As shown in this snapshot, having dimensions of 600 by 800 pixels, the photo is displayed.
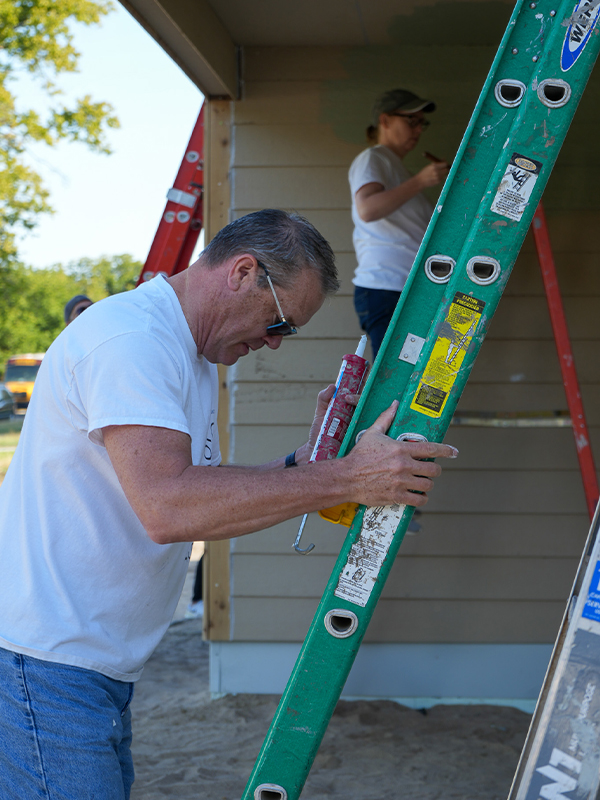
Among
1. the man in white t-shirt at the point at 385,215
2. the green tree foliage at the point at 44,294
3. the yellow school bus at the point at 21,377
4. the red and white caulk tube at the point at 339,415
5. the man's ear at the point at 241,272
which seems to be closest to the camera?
the man's ear at the point at 241,272

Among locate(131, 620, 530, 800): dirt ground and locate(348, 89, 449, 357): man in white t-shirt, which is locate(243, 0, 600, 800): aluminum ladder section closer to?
locate(348, 89, 449, 357): man in white t-shirt

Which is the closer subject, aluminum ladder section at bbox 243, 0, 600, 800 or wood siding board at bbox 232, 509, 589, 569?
aluminum ladder section at bbox 243, 0, 600, 800

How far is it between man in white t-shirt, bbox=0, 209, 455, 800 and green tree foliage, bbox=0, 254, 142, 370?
17878mm

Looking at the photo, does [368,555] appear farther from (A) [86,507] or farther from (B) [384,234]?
(B) [384,234]

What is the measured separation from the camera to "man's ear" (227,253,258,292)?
59.3 inches

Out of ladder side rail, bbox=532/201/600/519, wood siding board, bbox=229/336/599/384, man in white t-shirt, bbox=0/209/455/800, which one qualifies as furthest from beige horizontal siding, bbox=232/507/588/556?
man in white t-shirt, bbox=0/209/455/800

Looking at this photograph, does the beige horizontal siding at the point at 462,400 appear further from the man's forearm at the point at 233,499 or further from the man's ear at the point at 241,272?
the man's forearm at the point at 233,499

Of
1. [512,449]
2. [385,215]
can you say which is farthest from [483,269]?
[512,449]

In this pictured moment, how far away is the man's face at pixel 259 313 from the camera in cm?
155

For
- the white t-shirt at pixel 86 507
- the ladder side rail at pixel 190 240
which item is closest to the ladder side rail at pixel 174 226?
the ladder side rail at pixel 190 240

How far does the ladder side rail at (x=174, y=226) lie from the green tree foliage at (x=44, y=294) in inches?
621

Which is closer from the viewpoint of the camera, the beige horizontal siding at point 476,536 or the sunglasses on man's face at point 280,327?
the sunglasses on man's face at point 280,327

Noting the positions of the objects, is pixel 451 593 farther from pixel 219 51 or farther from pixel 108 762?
pixel 219 51

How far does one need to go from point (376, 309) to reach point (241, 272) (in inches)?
73.6
